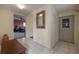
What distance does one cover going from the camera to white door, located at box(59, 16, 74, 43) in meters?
1.48

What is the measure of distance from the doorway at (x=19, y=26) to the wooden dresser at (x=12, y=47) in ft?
0.36

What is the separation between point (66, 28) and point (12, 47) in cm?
89

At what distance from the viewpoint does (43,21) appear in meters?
1.49

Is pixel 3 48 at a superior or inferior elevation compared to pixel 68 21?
inferior

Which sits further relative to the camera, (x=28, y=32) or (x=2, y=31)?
(x=28, y=32)

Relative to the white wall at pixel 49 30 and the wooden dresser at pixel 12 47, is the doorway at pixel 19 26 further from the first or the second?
the white wall at pixel 49 30

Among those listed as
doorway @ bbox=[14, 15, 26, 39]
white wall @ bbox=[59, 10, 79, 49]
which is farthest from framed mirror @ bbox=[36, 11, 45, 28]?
white wall @ bbox=[59, 10, 79, 49]

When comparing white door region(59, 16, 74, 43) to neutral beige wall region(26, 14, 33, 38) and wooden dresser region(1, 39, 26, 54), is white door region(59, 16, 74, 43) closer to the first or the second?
neutral beige wall region(26, 14, 33, 38)

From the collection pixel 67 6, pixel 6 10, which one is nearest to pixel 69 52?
pixel 67 6

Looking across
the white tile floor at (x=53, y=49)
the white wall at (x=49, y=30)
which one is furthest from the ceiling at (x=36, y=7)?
the white tile floor at (x=53, y=49)

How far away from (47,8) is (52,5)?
8 centimetres

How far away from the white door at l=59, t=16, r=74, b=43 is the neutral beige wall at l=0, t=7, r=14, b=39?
767 mm

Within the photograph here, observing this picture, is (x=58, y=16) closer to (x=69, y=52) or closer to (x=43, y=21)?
(x=43, y=21)

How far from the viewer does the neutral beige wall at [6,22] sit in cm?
142
